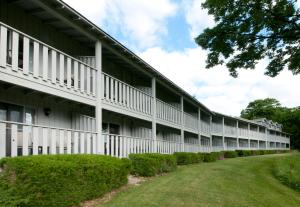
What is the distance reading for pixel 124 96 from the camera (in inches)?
698

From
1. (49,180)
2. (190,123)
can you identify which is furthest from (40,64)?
(190,123)

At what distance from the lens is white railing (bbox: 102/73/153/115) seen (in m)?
15.9

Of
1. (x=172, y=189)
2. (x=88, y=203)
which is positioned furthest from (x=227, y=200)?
(x=88, y=203)

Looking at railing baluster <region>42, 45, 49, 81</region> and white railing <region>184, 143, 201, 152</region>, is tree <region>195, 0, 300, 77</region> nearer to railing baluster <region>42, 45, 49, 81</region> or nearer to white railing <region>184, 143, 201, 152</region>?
railing baluster <region>42, 45, 49, 81</region>

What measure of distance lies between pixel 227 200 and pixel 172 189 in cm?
180

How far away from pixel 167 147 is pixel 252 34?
1098cm

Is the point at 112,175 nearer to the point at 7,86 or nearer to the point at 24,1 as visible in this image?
the point at 7,86

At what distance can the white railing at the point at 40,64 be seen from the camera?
394 inches

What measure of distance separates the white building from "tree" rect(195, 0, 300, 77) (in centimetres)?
397

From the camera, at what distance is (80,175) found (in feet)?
32.2

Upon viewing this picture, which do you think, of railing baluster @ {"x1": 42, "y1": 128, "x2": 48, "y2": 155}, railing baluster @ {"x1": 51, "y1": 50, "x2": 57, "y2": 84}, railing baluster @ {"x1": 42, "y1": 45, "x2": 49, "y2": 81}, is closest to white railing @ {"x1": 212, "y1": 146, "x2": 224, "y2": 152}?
railing baluster @ {"x1": 51, "y1": 50, "x2": 57, "y2": 84}

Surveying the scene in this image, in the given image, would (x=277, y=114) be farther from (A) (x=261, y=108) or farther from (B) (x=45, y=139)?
(B) (x=45, y=139)

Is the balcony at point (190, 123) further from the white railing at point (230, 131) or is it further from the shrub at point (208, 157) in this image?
the white railing at point (230, 131)

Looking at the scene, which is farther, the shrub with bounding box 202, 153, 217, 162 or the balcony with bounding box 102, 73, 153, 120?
the shrub with bounding box 202, 153, 217, 162
